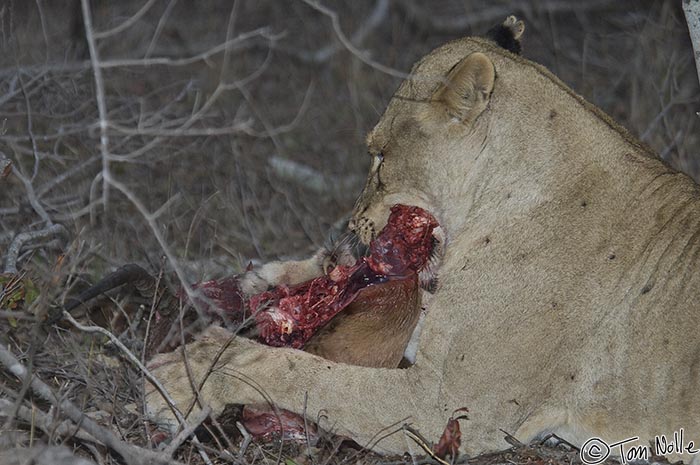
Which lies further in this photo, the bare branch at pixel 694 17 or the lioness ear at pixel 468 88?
the bare branch at pixel 694 17

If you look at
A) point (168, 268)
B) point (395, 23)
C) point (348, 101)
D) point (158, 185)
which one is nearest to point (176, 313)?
point (168, 268)

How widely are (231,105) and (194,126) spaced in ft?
3.74

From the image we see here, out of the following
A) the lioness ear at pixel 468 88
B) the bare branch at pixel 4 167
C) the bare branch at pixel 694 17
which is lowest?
the bare branch at pixel 4 167

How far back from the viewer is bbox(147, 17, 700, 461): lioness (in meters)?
4.27

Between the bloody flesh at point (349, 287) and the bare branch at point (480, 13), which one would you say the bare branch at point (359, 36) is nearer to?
the bare branch at point (480, 13)

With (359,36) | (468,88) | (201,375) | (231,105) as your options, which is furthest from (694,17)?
(359,36)

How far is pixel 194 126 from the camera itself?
8367 mm

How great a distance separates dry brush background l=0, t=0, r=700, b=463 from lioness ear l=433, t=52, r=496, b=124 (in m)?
0.29

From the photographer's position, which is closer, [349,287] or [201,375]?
[201,375]

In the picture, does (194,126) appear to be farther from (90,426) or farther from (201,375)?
(90,426)
